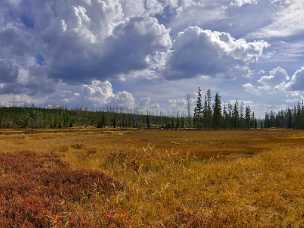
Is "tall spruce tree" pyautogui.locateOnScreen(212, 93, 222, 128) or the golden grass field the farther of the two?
"tall spruce tree" pyautogui.locateOnScreen(212, 93, 222, 128)

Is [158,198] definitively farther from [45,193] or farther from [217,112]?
[217,112]

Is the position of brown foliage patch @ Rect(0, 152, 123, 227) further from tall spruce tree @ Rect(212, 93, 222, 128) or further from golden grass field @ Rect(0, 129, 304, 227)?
tall spruce tree @ Rect(212, 93, 222, 128)

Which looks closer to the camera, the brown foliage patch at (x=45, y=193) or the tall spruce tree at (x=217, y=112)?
the brown foliage patch at (x=45, y=193)

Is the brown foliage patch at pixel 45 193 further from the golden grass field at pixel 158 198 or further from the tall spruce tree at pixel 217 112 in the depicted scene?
the tall spruce tree at pixel 217 112

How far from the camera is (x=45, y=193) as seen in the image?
10805 millimetres

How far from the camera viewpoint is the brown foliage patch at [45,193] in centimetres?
806

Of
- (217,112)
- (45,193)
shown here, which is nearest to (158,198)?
(45,193)

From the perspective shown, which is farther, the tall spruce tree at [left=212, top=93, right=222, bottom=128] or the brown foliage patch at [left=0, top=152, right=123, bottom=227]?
the tall spruce tree at [left=212, top=93, right=222, bottom=128]

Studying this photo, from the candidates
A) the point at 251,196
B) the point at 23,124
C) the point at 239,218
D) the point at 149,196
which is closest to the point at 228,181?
the point at 251,196

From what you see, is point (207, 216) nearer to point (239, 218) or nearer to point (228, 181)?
point (239, 218)

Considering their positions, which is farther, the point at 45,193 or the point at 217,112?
the point at 217,112

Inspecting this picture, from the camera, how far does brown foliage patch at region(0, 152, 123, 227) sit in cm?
806

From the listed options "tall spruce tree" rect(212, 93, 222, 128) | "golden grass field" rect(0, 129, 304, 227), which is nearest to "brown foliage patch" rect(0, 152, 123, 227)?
"golden grass field" rect(0, 129, 304, 227)

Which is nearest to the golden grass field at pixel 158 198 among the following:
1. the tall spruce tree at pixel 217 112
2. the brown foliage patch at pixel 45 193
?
the brown foliage patch at pixel 45 193
